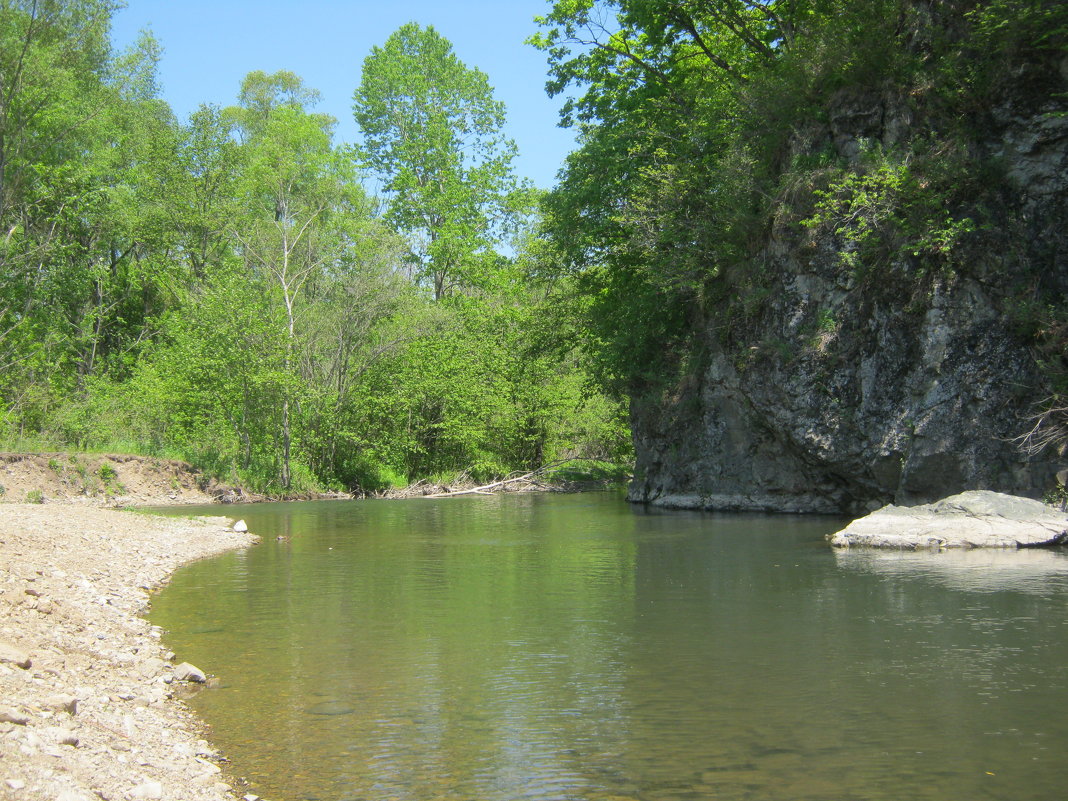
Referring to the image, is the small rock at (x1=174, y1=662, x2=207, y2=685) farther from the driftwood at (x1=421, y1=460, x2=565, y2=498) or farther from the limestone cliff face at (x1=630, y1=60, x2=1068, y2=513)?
the driftwood at (x1=421, y1=460, x2=565, y2=498)

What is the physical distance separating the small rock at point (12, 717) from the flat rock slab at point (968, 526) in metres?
14.2

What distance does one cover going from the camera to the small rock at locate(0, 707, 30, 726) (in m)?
5.25

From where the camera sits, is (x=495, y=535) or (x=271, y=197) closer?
(x=495, y=535)

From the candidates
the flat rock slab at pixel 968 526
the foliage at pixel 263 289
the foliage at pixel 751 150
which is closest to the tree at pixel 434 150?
the foliage at pixel 263 289

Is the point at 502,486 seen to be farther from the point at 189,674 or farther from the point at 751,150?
the point at 189,674

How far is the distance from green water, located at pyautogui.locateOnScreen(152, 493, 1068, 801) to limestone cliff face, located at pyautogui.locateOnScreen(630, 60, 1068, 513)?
4400mm

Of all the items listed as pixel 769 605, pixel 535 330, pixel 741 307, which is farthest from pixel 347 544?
pixel 535 330

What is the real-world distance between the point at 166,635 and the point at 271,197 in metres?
37.8

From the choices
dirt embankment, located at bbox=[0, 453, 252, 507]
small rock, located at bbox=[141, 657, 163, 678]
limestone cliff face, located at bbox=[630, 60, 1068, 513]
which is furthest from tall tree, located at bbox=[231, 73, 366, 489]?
small rock, located at bbox=[141, 657, 163, 678]

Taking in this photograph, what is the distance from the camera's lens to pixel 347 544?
18.5m

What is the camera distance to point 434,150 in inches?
1890

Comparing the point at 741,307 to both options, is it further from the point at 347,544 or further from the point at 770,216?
the point at 347,544

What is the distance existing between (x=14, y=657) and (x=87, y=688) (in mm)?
554

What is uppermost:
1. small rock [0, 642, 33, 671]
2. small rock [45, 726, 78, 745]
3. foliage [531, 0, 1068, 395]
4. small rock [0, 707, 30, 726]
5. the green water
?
foliage [531, 0, 1068, 395]
